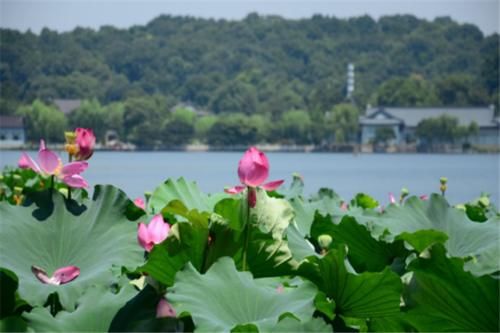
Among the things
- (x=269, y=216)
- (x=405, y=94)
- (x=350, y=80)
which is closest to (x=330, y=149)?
(x=405, y=94)

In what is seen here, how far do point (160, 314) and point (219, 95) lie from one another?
83.0m

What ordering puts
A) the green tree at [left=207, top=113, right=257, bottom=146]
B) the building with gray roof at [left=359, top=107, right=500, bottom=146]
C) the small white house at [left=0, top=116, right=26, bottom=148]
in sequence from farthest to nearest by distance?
1. the building with gray roof at [left=359, top=107, right=500, bottom=146]
2. the green tree at [left=207, top=113, right=257, bottom=146]
3. the small white house at [left=0, top=116, right=26, bottom=148]

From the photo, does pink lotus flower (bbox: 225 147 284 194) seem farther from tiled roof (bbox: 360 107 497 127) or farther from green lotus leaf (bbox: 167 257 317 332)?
tiled roof (bbox: 360 107 497 127)

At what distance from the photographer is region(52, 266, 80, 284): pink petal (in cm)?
100

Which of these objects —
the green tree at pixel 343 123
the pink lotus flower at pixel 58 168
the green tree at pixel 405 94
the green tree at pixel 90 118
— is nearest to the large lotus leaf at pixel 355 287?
the pink lotus flower at pixel 58 168

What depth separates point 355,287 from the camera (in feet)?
3.10

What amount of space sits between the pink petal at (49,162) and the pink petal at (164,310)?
16.0 inches

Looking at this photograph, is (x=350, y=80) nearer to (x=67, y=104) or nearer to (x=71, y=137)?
(x=67, y=104)

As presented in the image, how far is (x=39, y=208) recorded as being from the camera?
1095 mm

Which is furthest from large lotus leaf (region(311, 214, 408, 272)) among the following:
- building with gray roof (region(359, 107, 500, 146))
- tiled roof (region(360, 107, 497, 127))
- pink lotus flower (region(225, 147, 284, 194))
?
tiled roof (region(360, 107, 497, 127))

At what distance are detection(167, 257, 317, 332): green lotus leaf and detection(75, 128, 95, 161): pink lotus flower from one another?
1.50 feet

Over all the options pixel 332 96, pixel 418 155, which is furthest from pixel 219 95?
pixel 418 155

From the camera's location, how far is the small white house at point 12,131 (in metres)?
58.8

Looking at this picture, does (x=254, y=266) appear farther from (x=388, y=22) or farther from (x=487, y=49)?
(x=388, y=22)
